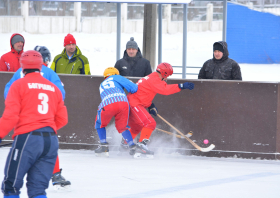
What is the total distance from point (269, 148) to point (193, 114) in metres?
1.14

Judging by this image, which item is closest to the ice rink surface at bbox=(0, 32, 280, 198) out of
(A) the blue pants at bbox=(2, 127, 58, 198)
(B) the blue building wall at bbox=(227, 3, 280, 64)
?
(A) the blue pants at bbox=(2, 127, 58, 198)

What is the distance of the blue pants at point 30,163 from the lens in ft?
10.0

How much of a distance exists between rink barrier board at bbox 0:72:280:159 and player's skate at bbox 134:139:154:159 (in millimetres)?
342

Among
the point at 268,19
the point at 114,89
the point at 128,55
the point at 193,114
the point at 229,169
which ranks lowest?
the point at 229,169

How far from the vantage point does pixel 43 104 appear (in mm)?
3127

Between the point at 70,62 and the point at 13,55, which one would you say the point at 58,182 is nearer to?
the point at 70,62

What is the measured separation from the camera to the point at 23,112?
3086 mm

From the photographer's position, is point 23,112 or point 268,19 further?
point 268,19

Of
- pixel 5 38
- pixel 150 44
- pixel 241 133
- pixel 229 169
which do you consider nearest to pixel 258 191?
pixel 229 169

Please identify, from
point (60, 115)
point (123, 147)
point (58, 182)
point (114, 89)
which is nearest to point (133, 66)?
point (114, 89)

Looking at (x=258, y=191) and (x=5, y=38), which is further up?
(x=5, y=38)

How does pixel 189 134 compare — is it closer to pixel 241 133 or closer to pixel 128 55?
pixel 241 133

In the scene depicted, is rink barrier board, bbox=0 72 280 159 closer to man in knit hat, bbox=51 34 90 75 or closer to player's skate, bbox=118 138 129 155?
player's skate, bbox=118 138 129 155

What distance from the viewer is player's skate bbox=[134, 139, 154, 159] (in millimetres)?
5770
